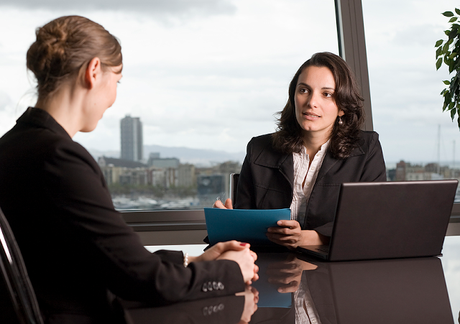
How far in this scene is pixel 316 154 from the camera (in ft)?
7.01

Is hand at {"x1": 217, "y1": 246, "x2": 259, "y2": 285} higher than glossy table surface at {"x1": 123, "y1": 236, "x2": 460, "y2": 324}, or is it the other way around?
hand at {"x1": 217, "y1": 246, "x2": 259, "y2": 285}

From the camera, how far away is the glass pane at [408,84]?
10.6ft

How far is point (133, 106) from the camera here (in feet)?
10.3

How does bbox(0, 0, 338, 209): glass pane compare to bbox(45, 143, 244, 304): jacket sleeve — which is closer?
bbox(45, 143, 244, 304): jacket sleeve

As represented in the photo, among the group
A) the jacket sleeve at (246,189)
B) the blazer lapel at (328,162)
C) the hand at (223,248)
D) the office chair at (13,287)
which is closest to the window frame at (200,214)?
the jacket sleeve at (246,189)

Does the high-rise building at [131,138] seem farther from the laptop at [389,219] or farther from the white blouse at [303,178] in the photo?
the laptop at [389,219]

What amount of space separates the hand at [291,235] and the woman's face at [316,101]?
0.61 m

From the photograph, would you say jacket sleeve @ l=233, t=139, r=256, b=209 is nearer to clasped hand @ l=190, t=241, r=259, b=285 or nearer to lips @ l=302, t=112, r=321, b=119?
lips @ l=302, t=112, r=321, b=119

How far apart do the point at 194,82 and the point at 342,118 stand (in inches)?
51.3

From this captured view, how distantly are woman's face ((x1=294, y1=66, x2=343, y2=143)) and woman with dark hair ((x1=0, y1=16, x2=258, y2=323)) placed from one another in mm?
1217

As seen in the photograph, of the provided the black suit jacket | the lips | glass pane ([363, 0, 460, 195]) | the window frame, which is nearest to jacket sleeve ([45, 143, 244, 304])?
the black suit jacket

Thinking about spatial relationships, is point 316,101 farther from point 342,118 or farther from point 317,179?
point 317,179

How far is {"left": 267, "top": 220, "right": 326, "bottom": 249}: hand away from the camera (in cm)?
150

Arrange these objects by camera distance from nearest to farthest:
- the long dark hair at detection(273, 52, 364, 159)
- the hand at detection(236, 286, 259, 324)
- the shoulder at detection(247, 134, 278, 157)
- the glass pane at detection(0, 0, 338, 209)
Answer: the hand at detection(236, 286, 259, 324)
the long dark hair at detection(273, 52, 364, 159)
the shoulder at detection(247, 134, 278, 157)
the glass pane at detection(0, 0, 338, 209)
